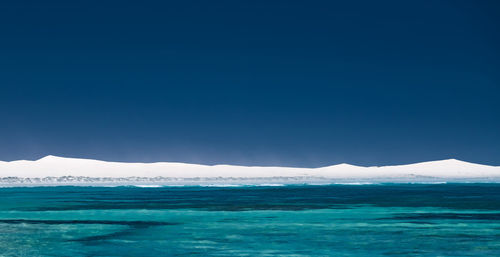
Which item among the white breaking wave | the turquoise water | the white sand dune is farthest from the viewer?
the white sand dune

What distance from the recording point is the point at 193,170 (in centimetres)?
11400

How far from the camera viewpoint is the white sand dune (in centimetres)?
9919

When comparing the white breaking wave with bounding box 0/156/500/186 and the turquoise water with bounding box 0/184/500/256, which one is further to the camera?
the white breaking wave with bounding box 0/156/500/186

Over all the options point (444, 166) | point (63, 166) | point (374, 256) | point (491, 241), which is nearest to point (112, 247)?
point (374, 256)

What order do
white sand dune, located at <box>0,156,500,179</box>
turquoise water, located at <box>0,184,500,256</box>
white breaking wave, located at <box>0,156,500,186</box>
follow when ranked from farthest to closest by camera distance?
white sand dune, located at <box>0,156,500,179</box>, white breaking wave, located at <box>0,156,500,186</box>, turquoise water, located at <box>0,184,500,256</box>

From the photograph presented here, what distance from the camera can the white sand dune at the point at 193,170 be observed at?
99.2 m

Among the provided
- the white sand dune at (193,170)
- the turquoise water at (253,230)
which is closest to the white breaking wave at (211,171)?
the white sand dune at (193,170)

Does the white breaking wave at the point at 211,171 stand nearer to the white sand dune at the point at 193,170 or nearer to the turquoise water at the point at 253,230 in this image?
the white sand dune at the point at 193,170

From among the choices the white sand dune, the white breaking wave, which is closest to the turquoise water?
the white breaking wave

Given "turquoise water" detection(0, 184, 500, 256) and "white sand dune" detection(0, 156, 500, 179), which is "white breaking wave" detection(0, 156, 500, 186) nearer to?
"white sand dune" detection(0, 156, 500, 179)

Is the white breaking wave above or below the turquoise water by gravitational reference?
above

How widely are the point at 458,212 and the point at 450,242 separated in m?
8.90

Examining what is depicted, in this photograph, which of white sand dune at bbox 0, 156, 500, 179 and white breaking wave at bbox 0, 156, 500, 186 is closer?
white breaking wave at bbox 0, 156, 500, 186

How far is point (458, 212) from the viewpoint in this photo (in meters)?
24.6
